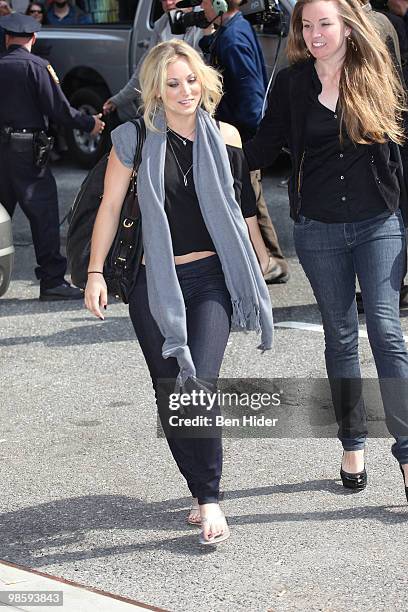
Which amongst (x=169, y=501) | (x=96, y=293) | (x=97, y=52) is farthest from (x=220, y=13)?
(x=97, y=52)

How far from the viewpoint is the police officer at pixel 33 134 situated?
844 centimetres

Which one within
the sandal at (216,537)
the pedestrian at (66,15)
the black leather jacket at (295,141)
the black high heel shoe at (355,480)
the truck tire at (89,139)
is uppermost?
the black leather jacket at (295,141)

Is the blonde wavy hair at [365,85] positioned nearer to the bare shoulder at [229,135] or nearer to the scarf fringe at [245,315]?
the bare shoulder at [229,135]

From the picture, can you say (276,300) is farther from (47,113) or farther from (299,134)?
(299,134)

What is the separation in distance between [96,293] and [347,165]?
1025 millimetres

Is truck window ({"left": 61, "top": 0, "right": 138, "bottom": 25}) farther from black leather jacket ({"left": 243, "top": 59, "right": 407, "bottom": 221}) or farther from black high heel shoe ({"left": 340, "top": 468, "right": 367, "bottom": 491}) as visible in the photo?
black high heel shoe ({"left": 340, "top": 468, "right": 367, "bottom": 491})

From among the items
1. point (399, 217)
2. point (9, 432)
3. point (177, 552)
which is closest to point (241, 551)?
point (177, 552)

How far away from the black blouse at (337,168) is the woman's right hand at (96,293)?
2.85 feet

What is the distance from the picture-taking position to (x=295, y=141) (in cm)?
482

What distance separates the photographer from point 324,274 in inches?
192

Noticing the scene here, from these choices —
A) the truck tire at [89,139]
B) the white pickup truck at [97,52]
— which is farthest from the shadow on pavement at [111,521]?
the truck tire at [89,139]

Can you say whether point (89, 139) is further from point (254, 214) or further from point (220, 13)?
point (254, 214)

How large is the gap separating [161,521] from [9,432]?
1312 millimetres

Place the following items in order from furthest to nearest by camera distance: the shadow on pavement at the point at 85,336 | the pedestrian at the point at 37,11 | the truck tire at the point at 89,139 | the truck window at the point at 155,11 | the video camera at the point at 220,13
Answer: the pedestrian at the point at 37,11 → the truck tire at the point at 89,139 → the truck window at the point at 155,11 → the video camera at the point at 220,13 → the shadow on pavement at the point at 85,336
